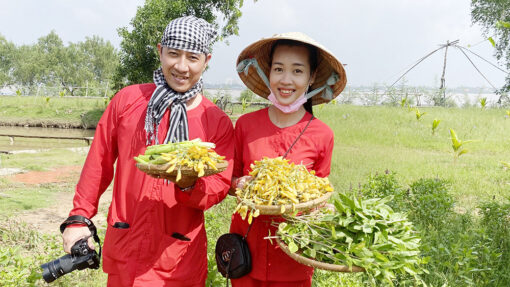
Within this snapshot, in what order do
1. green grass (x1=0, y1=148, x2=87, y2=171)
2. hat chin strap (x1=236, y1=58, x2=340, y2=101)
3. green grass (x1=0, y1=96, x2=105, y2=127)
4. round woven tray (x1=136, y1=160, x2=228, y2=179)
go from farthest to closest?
green grass (x1=0, y1=96, x2=105, y2=127)
green grass (x1=0, y1=148, x2=87, y2=171)
hat chin strap (x1=236, y1=58, x2=340, y2=101)
round woven tray (x1=136, y1=160, x2=228, y2=179)

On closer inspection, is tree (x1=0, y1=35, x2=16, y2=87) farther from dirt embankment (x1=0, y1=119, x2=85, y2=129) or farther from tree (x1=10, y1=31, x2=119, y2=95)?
dirt embankment (x1=0, y1=119, x2=85, y2=129)

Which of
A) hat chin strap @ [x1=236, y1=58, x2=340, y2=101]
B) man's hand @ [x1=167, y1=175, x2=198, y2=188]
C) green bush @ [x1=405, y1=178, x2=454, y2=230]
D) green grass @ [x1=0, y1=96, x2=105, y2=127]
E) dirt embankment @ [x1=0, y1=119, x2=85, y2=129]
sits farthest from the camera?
green grass @ [x1=0, y1=96, x2=105, y2=127]

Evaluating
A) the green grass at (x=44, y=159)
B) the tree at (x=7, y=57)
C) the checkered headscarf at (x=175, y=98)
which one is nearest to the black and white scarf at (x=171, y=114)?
the checkered headscarf at (x=175, y=98)

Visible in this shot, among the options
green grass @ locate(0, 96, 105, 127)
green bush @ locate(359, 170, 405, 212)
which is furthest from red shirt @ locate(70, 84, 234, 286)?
green grass @ locate(0, 96, 105, 127)

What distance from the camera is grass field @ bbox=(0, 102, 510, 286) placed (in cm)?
326

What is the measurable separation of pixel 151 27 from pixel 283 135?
1327cm

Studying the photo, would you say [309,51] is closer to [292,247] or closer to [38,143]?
[292,247]

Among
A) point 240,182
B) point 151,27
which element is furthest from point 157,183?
point 151,27

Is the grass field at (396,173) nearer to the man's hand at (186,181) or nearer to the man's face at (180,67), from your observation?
the man's hand at (186,181)

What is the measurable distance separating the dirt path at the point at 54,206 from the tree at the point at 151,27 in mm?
6582

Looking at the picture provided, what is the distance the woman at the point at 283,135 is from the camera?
2092mm

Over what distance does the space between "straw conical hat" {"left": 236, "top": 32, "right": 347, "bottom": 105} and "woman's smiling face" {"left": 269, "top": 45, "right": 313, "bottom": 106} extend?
0.08 metres

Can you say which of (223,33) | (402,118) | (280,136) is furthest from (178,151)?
(223,33)

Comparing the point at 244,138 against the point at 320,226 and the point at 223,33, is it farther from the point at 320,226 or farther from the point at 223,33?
the point at 223,33
